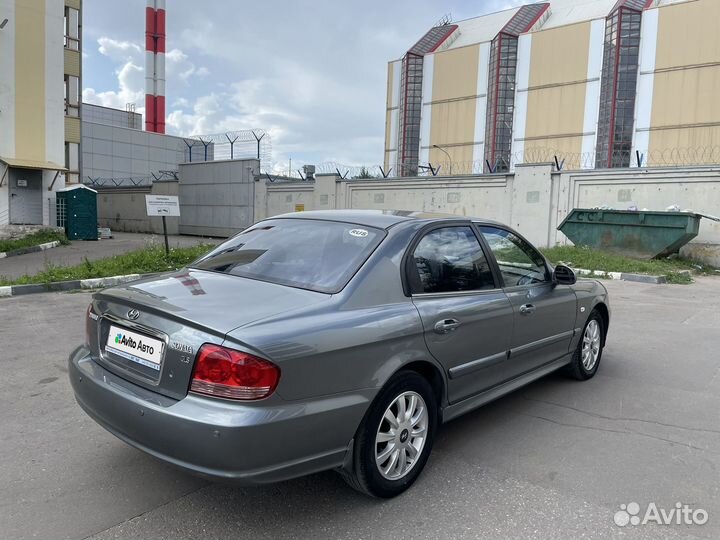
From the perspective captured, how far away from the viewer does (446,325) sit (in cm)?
323

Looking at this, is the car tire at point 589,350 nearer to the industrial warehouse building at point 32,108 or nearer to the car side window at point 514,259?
the car side window at point 514,259

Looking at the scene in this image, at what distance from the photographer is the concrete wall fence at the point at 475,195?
629 inches

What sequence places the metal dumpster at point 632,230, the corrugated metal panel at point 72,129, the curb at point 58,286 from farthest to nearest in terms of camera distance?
the corrugated metal panel at point 72,129, the metal dumpster at point 632,230, the curb at point 58,286

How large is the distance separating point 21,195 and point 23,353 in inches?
786

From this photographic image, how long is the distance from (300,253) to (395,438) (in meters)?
1.21

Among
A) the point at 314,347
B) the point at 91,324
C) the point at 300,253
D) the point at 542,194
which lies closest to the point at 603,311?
the point at 300,253

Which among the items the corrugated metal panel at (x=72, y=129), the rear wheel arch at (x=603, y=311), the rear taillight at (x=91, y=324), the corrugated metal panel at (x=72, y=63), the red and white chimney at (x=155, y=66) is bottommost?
the rear wheel arch at (x=603, y=311)

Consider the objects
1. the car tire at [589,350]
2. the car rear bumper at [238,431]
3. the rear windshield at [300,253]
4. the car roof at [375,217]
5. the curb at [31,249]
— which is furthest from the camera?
the curb at [31,249]

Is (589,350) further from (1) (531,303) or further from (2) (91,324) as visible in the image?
(2) (91,324)

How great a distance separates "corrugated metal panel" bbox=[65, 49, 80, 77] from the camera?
80.7ft

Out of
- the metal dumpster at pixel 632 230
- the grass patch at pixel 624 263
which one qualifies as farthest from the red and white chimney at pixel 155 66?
the grass patch at pixel 624 263

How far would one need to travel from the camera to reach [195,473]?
2420mm

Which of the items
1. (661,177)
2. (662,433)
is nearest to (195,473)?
(662,433)

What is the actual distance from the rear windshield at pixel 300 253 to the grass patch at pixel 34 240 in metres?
16.4
